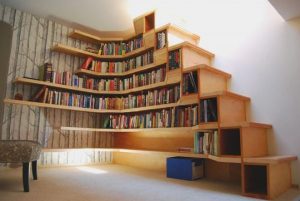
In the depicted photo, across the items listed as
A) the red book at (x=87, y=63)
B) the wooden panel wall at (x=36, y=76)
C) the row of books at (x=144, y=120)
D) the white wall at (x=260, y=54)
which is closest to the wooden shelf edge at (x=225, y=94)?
the white wall at (x=260, y=54)

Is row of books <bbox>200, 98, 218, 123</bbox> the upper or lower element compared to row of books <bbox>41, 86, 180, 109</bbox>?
lower

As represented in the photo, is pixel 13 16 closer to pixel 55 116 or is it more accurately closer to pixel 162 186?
pixel 55 116

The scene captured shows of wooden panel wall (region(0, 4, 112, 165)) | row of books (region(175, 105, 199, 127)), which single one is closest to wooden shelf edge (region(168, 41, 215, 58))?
row of books (region(175, 105, 199, 127))

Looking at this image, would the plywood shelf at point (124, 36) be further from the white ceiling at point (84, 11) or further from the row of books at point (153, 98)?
the row of books at point (153, 98)

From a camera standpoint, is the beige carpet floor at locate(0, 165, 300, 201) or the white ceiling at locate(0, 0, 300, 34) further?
the white ceiling at locate(0, 0, 300, 34)

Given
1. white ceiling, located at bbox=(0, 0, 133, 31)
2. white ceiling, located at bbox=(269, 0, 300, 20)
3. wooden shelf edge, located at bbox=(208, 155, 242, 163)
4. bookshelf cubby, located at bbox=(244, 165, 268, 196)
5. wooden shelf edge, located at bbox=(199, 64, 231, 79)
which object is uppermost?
white ceiling, located at bbox=(0, 0, 133, 31)

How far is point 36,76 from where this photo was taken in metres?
3.48

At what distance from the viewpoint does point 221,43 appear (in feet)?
10.0

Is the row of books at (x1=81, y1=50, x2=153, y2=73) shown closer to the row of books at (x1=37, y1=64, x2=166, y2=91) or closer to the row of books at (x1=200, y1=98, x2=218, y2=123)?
the row of books at (x1=37, y1=64, x2=166, y2=91)

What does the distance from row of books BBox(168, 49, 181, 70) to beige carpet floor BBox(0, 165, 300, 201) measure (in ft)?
4.46

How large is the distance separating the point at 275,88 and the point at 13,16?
3.56 meters

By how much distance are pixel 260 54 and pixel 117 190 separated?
2121 mm

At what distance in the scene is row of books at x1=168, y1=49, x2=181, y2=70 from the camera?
2896 millimetres

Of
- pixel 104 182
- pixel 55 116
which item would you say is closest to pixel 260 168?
pixel 104 182
